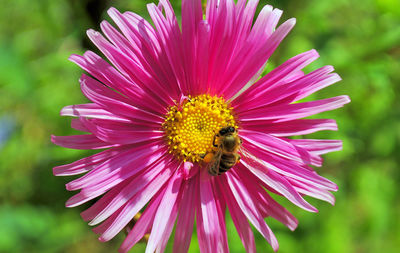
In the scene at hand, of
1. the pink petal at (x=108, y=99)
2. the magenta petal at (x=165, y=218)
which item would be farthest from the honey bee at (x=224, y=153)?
the pink petal at (x=108, y=99)

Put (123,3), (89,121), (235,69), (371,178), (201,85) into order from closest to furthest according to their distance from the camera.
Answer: (89,121) < (235,69) < (201,85) < (123,3) < (371,178)

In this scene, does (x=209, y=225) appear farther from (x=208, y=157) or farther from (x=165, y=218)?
(x=208, y=157)

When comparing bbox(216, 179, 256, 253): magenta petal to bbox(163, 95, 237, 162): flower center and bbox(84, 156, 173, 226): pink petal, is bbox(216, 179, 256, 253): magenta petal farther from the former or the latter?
bbox(84, 156, 173, 226): pink petal

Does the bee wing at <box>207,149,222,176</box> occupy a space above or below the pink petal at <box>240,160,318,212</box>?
above

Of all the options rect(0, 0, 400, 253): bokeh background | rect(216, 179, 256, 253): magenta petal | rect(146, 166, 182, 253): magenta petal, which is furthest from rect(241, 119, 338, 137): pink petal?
rect(0, 0, 400, 253): bokeh background

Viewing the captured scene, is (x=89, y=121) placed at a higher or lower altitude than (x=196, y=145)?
higher

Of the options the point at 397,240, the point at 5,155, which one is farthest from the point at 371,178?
the point at 5,155

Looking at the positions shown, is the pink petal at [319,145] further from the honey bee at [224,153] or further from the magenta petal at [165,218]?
the magenta petal at [165,218]

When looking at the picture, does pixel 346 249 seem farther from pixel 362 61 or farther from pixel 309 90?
pixel 309 90
